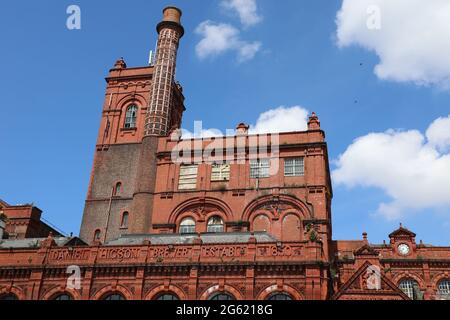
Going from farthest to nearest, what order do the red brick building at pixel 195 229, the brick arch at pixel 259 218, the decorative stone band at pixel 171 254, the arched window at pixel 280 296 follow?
the brick arch at pixel 259 218 < the decorative stone band at pixel 171 254 < the red brick building at pixel 195 229 < the arched window at pixel 280 296

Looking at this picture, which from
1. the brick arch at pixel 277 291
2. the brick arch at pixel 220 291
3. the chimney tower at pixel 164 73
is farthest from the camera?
the chimney tower at pixel 164 73

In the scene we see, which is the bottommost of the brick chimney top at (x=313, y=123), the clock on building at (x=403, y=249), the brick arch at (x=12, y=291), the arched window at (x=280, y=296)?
the arched window at (x=280, y=296)

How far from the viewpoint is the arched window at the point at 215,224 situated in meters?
37.3

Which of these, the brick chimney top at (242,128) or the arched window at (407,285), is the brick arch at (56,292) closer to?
the brick chimney top at (242,128)

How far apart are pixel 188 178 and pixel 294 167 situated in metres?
8.51

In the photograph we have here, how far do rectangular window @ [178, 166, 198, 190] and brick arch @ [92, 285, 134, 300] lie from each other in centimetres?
1244

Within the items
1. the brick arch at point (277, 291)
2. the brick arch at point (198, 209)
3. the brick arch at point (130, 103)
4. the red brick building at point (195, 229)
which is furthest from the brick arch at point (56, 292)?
the brick arch at point (130, 103)

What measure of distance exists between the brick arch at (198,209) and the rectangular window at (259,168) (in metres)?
3.32

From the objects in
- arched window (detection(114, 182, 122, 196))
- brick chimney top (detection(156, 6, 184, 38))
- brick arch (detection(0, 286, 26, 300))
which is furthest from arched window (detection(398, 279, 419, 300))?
brick chimney top (detection(156, 6, 184, 38))

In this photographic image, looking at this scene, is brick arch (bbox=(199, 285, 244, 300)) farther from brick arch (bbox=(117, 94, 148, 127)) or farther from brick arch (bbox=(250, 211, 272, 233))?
brick arch (bbox=(117, 94, 148, 127))

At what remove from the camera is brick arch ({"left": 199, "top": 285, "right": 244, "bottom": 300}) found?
1045 inches

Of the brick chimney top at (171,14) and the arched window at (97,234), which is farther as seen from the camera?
the brick chimney top at (171,14)

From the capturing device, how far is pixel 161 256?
28359mm
